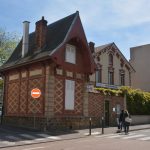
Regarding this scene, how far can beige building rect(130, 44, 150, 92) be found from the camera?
46.3 m

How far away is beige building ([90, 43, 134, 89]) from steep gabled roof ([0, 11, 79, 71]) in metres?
12.1

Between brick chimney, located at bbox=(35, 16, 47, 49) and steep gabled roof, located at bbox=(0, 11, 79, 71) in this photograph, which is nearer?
steep gabled roof, located at bbox=(0, 11, 79, 71)

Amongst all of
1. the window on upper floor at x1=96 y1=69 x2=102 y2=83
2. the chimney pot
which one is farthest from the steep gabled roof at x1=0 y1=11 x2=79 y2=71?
the window on upper floor at x1=96 y1=69 x2=102 y2=83

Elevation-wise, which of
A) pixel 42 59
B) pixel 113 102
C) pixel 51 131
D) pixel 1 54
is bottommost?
pixel 51 131

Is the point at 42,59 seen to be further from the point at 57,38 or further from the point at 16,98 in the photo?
the point at 16,98

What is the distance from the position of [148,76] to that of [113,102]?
751 inches

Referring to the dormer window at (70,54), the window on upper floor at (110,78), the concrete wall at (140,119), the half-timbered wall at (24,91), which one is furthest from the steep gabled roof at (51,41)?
the window on upper floor at (110,78)

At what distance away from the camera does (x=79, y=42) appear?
24.4 meters

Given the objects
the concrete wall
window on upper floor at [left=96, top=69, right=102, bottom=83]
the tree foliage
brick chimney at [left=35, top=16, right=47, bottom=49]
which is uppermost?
brick chimney at [left=35, top=16, right=47, bottom=49]

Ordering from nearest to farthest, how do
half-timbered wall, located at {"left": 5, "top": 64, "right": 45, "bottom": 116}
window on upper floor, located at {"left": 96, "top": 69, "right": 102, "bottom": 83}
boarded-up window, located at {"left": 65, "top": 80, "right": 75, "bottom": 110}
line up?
1. half-timbered wall, located at {"left": 5, "top": 64, "right": 45, "bottom": 116}
2. boarded-up window, located at {"left": 65, "top": 80, "right": 75, "bottom": 110}
3. window on upper floor, located at {"left": 96, "top": 69, "right": 102, "bottom": 83}

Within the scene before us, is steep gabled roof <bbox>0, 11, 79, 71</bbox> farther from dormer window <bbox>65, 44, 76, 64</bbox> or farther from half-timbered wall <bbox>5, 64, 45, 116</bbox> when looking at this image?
dormer window <bbox>65, 44, 76, 64</bbox>

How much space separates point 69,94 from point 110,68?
16.8 m

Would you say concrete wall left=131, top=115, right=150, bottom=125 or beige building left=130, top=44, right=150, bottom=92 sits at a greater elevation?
beige building left=130, top=44, right=150, bottom=92

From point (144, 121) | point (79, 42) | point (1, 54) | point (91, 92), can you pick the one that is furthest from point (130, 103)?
point (1, 54)
